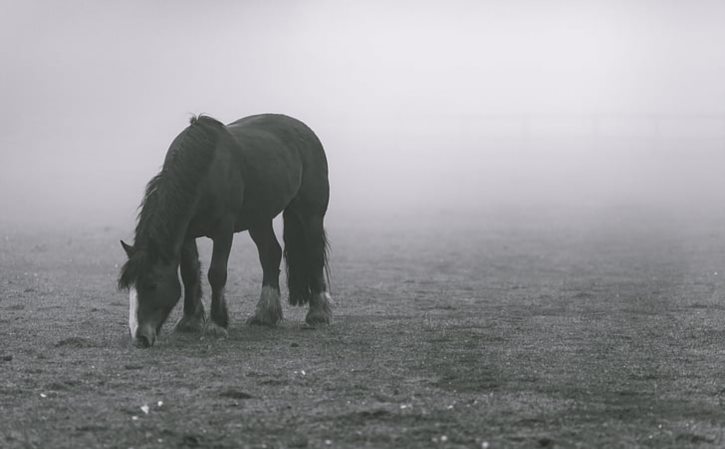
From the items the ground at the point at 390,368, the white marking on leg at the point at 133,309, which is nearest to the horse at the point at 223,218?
the white marking on leg at the point at 133,309

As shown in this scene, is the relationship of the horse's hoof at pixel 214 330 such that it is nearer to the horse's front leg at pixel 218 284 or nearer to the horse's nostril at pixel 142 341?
the horse's front leg at pixel 218 284

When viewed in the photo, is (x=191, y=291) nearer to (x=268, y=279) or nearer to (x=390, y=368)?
(x=268, y=279)

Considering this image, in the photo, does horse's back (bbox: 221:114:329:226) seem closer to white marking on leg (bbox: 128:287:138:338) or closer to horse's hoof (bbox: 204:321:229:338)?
horse's hoof (bbox: 204:321:229:338)

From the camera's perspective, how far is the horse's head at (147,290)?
814 centimetres

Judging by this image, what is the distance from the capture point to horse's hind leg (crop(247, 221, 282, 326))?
9930 mm

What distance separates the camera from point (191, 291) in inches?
368

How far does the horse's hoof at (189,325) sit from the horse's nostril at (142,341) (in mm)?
1104

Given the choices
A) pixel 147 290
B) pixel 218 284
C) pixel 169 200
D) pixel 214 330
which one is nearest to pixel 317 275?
pixel 218 284

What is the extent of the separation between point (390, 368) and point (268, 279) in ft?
8.69

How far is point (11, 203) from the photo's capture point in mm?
39406

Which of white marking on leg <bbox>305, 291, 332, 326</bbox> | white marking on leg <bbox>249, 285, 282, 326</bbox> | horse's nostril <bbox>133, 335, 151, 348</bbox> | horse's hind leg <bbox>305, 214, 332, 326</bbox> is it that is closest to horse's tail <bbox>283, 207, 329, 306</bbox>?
horse's hind leg <bbox>305, 214, 332, 326</bbox>

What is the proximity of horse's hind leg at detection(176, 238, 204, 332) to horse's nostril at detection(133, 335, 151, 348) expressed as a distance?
1078 mm

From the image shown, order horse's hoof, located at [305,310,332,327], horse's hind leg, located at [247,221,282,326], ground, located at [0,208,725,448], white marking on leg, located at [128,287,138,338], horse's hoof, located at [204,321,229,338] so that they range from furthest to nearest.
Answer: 1. horse's hoof, located at [305,310,332,327]
2. horse's hind leg, located at [247,221,282,326]
3. horse's hoof, located at [204,321,229,338]
4. white marking on leg, located at [128,287,138,338]
5. ground, located at [0,208,725,448]

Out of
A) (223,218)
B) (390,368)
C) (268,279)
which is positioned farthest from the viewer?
(268,279)
